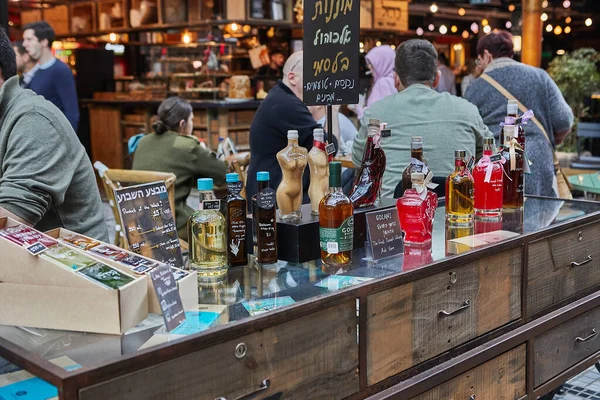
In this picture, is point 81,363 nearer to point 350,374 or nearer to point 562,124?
point 350,374

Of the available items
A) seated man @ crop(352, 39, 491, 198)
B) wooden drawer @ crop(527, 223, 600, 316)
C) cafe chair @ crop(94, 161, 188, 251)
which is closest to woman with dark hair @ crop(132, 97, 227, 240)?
cafe chair @ crop(94, 161, 188, 251)

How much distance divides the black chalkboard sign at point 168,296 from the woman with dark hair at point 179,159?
268 cm

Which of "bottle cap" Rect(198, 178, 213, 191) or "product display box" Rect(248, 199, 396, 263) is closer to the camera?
"bottle cap" Rect(198, 178, 213, 191)

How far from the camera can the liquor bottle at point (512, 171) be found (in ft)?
9.04

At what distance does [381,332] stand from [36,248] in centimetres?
88

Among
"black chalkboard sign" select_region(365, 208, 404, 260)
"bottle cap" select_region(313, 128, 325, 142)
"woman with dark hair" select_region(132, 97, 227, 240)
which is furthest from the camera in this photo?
"woman with dark hair" select_region(132, 97, 227, 240)

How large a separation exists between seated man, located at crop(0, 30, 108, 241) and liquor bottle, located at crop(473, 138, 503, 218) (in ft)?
4.42

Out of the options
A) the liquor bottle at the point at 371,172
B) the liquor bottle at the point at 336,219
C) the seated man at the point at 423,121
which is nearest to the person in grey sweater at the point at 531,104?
the seated man at the point at 423,121

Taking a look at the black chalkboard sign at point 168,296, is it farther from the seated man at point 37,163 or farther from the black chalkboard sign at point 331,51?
the black chalkboard sign at point 331,51

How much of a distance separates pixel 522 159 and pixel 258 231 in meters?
1.23

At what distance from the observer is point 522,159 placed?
282 centimetres

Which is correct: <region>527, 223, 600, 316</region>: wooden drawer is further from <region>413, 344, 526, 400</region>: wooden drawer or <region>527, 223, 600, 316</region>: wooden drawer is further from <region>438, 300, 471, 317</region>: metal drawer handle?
<region>438, 300, 471, 317</region>: metal drawer handle

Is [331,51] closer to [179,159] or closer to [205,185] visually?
[205,185]

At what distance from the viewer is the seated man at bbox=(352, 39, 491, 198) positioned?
10.7ft
